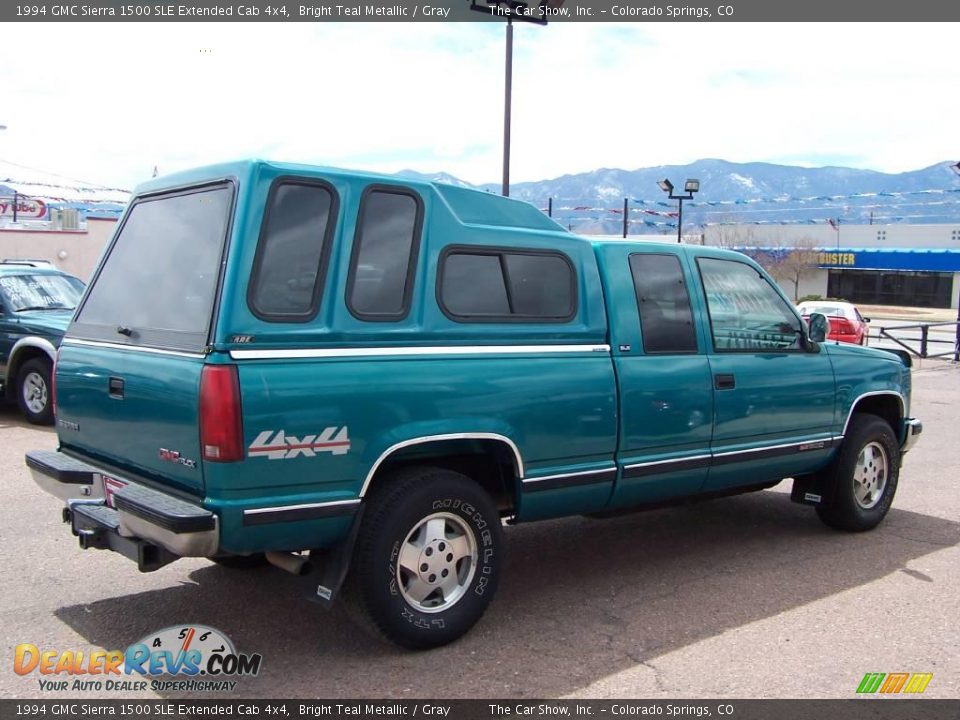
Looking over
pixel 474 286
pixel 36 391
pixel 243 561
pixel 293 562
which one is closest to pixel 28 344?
pixel 36 391

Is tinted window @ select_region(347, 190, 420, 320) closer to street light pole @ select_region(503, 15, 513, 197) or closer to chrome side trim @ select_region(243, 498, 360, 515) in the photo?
chrome side trim @ select_region(243, 498, 360, 515)

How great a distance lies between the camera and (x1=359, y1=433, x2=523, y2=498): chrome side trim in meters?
4.05

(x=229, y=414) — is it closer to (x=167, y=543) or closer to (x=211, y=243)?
(x=167, y=543)

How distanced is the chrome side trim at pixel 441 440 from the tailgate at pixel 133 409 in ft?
2.39

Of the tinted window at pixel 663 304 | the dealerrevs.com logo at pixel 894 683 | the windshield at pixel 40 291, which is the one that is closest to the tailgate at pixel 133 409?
the tinted window at pixel 663 304

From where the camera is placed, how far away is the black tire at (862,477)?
252 inches

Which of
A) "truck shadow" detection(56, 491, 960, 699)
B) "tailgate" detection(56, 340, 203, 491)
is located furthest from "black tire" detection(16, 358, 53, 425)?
"tailgate" detection(56, 340, 203, 491)

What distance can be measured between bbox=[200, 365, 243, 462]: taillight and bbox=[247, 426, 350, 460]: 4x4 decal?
8 centimetres

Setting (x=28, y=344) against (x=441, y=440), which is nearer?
(x=441, y=440)

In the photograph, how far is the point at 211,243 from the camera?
4094mm

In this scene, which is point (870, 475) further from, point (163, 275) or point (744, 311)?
point (163, 275)

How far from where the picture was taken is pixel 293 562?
4188 millimetres

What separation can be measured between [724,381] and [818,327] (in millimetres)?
1021

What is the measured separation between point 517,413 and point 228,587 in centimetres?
202
